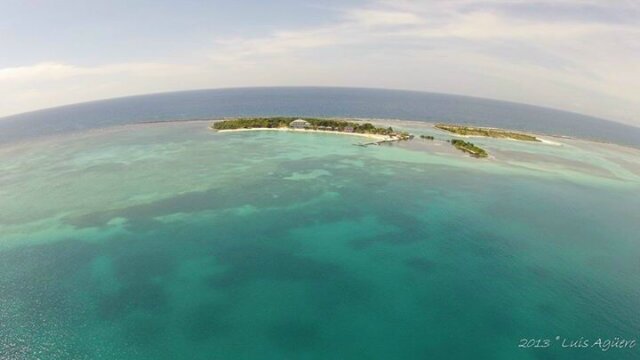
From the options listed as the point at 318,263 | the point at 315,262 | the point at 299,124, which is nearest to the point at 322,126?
the point at 299,124

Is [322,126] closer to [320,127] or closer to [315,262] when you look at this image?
[320,127]

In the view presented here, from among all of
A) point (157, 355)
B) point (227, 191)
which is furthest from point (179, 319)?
point (227, 191)

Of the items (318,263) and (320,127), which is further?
(320,127)

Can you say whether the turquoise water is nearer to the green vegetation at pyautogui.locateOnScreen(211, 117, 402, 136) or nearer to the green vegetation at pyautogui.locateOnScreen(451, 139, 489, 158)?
the green vegetation at pyautogui.locateOnScreen(451, 139, 489, 158)

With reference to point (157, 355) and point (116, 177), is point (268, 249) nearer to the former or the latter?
point (157, 355)

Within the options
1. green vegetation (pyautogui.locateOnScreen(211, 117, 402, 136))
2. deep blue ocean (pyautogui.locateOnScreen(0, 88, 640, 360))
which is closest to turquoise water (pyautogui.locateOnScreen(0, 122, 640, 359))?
deep blue ocean (pyautogui.locateOnScreen(0, 88, 640, 360))

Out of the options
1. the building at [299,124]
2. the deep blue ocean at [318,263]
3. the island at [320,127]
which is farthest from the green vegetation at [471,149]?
the building at [299,124]
